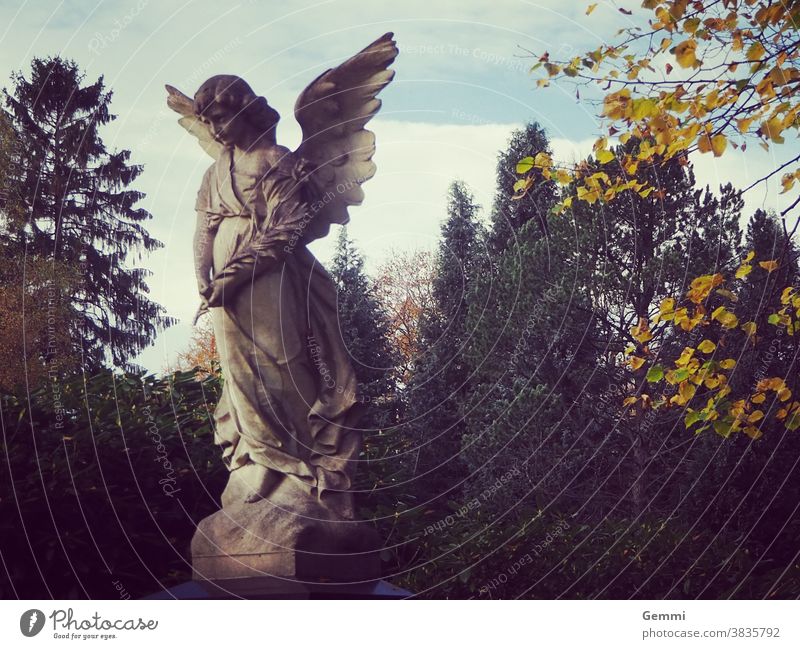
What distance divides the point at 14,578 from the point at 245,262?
4.05m

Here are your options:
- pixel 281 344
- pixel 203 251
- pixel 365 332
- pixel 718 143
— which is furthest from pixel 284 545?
pixel 365 332

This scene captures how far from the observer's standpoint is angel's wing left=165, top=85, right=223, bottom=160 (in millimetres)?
6977

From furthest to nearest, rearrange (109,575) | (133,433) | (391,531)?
(391,531) → (133,433) → (109,575)

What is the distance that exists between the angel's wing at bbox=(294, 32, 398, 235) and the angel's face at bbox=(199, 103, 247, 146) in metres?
0.38

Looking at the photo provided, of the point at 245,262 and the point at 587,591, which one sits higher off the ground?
the point at 245,262

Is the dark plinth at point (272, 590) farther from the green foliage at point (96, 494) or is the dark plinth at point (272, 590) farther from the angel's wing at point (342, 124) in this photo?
the green foliage at point (96, 494)

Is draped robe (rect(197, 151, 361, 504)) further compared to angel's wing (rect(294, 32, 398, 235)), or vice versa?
angel's wing (rect(294, 32, 398, 235))

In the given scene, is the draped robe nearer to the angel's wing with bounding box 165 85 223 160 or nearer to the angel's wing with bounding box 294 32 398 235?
the angel's wing with bounding box 294 32 398 235

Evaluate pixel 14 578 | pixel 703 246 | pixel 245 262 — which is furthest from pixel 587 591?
pixel 703 246

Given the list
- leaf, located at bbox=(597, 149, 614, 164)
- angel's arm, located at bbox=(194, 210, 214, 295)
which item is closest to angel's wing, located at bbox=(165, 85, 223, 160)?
angel's arm, located at bbox=(194, 210, 214, 295)

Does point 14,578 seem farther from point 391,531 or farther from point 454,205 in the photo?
point 454,205

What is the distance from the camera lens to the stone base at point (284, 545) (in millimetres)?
5801

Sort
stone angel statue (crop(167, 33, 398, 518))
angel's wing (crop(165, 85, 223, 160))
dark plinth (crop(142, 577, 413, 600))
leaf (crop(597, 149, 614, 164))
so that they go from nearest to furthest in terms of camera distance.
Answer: dark plinth (crop(142, 577, 413, 600))
stone angel statue (crop(167, 33, 398, 518))
leaf (crop(597, 149, 614, 164))
angel's wing (crop(165, 85, 223, 160))

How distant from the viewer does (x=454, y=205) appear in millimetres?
25578
